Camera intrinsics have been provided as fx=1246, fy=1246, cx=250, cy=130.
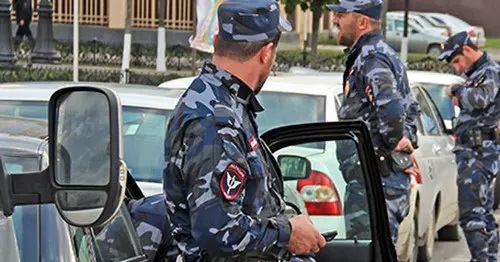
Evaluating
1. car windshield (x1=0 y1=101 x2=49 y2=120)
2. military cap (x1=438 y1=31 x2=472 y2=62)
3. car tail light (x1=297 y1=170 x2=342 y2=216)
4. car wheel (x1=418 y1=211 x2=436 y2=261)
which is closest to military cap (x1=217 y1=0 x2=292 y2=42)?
car tail light (x1=297 y1=170 x2=342 y2=216)

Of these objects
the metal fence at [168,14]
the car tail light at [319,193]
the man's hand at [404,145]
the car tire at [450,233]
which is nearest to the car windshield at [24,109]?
the car tail light at [319,193]

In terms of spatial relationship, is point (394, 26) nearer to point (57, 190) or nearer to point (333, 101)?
point (333, 101)

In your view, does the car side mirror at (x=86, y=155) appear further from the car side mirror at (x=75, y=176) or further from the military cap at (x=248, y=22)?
the military cap at (x=248, y=22)

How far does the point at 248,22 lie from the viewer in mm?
3758

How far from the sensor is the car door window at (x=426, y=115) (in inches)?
398

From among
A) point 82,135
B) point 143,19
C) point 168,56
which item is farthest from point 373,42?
point 143,19

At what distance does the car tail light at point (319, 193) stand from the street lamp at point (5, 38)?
36.2 ft

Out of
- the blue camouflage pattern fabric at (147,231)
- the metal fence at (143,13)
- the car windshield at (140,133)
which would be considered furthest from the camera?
the metal fence at (143,13)

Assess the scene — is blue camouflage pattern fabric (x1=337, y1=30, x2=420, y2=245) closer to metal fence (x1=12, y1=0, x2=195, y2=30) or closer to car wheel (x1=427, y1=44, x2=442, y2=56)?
metal fence (x1=12, y1=0, x2=195, y2=30)

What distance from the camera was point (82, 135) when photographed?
8.95 feet

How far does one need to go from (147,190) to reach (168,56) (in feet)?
70.0

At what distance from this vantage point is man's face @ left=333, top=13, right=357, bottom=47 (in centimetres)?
679

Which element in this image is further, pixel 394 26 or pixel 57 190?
pixel 394 26

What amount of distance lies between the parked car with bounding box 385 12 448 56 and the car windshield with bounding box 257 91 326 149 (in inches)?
1231
